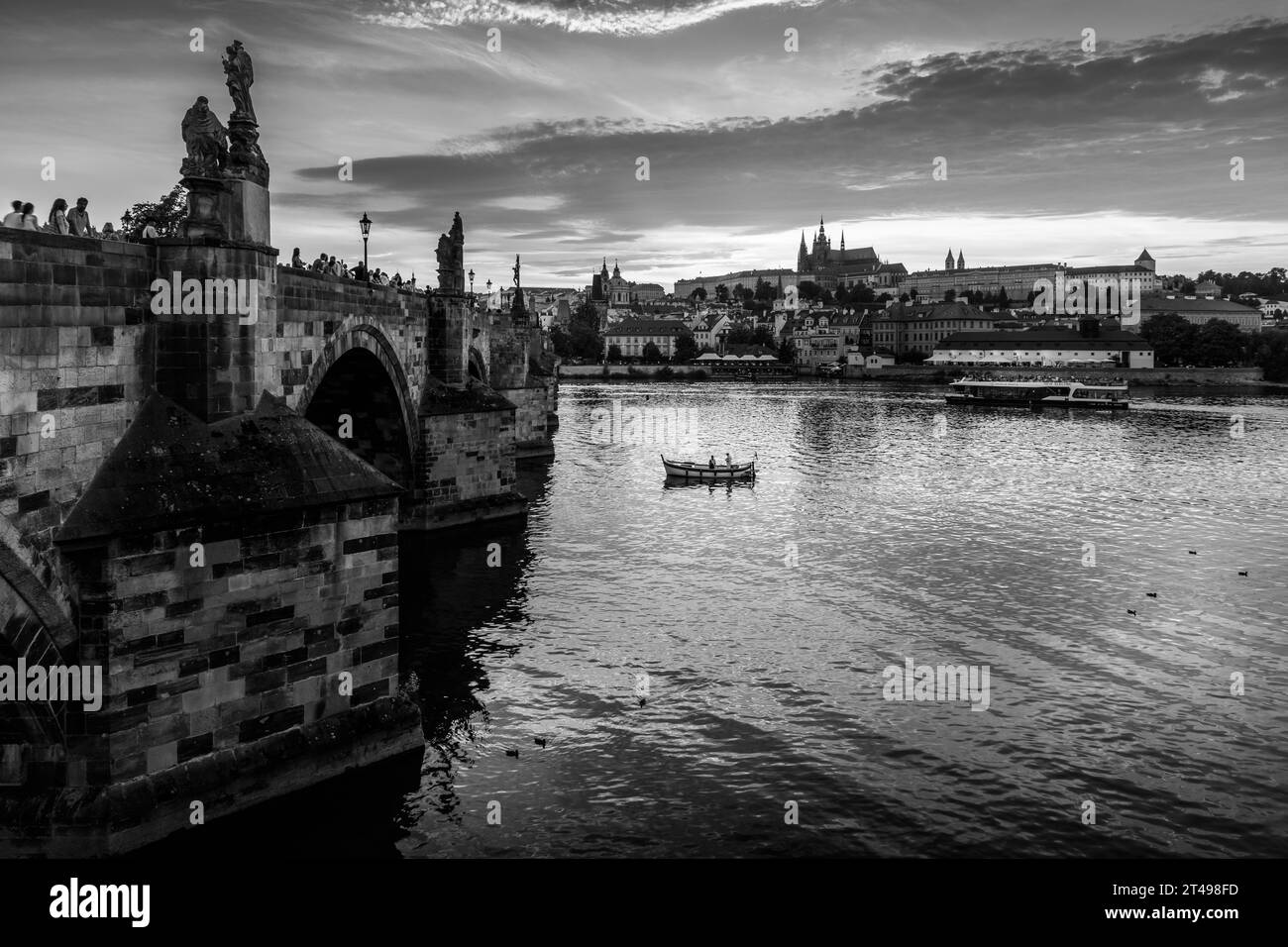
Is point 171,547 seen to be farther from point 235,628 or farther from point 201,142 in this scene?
point 201,142

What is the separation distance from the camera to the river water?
14.9 metres

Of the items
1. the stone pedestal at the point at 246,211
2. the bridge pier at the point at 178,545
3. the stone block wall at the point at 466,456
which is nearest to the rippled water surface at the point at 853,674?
the stone block wall at the point at 466,456

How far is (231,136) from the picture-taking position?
15.6m

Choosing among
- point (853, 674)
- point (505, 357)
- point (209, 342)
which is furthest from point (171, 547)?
→ point (505, 357)

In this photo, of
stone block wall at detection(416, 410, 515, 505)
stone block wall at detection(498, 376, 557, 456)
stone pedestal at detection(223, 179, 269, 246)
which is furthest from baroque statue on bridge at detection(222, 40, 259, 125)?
stone block wall at detection(498, 376, 557, 456)

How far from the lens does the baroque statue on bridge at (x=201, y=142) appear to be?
1469 cm

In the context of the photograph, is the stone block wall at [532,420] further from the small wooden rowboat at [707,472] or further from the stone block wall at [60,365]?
the stone block wall at [60,365]

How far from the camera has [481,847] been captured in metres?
14.1

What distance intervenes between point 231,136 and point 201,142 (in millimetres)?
958

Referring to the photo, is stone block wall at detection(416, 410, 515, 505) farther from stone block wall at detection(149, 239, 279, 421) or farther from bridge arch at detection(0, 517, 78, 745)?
bridge arch at detection(0, 517, 78, 745)

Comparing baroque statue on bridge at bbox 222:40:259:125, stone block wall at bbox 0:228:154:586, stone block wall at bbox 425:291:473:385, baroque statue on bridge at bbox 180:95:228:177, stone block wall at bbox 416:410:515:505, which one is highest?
baroque statue on bridge at bbox 222:40:259:125

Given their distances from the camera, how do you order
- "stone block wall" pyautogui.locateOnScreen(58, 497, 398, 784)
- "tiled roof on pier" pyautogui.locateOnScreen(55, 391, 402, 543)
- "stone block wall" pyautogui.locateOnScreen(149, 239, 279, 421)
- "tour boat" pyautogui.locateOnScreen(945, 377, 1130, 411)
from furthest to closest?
1. "tour boat" pyautogui.locateOnScreen(945, 377, 1130, 411)
2. "stone block wall" pyautogui.locateOnScreen(149, 239, 279, 421)
3. "tiled roof on pier" pyautogui.locateOnScreen(55, 391, 402, 543)
4. "stone block wall" pyautogui.locateOnScreen(58, 497, 398, 784)

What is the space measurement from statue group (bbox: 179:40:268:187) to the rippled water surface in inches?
391
